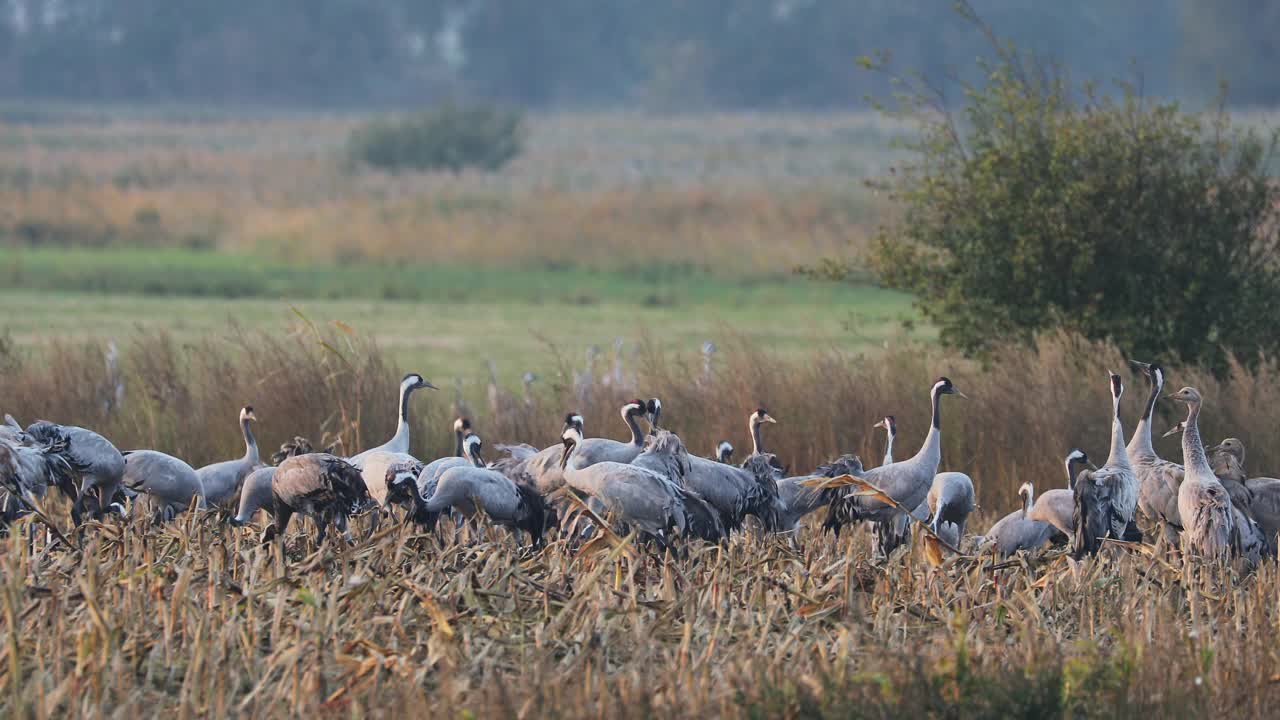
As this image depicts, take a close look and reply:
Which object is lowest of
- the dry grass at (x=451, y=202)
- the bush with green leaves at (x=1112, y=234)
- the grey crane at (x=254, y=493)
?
the dry grass at (x=451, y=202)

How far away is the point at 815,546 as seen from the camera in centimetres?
893

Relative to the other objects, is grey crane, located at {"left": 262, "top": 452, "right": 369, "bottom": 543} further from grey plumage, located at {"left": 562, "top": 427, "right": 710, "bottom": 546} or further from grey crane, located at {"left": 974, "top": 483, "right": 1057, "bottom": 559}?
grey crane, located at {"left": 974, "top": 483, "right": 1057, "bottom": 559}

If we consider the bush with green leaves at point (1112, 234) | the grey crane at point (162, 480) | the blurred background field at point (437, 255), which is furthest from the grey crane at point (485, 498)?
the bush with green leaves at point (1112, 234)

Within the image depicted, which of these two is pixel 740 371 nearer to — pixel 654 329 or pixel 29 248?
pixel 654 329

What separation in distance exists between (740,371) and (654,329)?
44.4 feet

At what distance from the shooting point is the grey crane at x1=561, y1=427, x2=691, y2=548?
8.22 meters

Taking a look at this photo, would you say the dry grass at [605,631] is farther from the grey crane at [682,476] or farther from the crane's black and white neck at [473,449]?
the crane's black and white neck at [473,449]

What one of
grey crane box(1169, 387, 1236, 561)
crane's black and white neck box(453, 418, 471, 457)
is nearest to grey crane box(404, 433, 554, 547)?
crane's black and white neck box(453, 418, 471, 457)

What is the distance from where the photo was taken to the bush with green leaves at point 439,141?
2552 inches

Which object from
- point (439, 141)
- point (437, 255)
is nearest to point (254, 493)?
point (437, 255)

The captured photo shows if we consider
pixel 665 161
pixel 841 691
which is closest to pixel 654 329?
pixel 841 691

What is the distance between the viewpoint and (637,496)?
323 inches

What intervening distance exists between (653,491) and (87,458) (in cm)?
298

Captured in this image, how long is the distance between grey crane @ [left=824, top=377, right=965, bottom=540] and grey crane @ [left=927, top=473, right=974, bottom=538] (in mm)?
80
